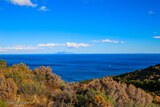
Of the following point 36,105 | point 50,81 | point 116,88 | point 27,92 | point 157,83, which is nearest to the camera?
point 36,105

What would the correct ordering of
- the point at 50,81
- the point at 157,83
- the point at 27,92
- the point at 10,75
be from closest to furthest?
1. the point at 27,92
2. the point at 10,75
3. the point at 50,81
4. the point at 157,83

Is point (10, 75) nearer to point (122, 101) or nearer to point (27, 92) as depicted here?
point (27, 92)

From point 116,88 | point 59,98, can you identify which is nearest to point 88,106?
point 59,98

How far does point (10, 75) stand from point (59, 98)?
714cm

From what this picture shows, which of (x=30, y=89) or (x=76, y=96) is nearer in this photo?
(x=76, y=96)

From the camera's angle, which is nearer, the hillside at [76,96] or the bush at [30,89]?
the hillside at [76,96]

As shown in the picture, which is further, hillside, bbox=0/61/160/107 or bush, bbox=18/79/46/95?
bush, bbox=18/79/46/95

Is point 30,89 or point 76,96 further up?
point 76,96

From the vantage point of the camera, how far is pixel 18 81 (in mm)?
16125

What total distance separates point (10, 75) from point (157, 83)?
19878mm

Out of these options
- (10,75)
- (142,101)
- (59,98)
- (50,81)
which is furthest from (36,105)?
(50,81)

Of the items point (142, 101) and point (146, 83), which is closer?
point (142, 101)

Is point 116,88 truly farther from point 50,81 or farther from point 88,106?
point 50,81

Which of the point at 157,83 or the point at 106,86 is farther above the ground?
the point at 106,86
